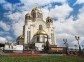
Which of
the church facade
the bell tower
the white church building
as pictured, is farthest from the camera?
the bell tower

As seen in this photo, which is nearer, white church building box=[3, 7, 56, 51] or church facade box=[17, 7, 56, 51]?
white church building box=[3, 7, 56, 51]

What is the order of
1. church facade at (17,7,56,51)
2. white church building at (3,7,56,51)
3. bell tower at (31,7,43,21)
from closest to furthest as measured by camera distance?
1. white church building at (3,7,56,51)
2. church facade at (17,7,56,51)
3. bell tower at (31,7,43,21)

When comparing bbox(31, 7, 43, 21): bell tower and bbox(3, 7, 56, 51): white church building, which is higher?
bbox(31, 7, 43, 21): bell tower

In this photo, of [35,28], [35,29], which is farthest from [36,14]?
[35,29]

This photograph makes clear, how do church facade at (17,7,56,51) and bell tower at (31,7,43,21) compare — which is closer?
church facade at (17,7,56,51)

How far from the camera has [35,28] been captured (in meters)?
79.6

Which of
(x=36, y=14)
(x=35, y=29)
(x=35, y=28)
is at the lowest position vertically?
(x=35, y=29)

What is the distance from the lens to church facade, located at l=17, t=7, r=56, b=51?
76250 millimetres

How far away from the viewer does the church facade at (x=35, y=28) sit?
7625cm

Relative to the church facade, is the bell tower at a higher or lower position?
higher

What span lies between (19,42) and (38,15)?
12.8 meters

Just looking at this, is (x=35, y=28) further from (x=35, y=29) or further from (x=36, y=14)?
(x=36, y=14)

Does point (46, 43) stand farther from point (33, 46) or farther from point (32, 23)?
point (32, 23)

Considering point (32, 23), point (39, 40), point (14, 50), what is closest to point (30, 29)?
point (32, 23)
